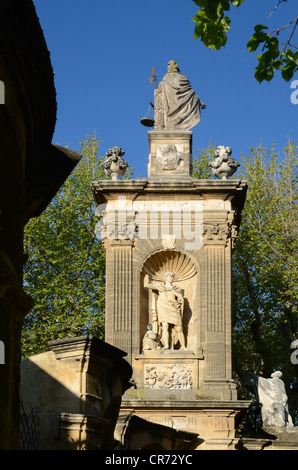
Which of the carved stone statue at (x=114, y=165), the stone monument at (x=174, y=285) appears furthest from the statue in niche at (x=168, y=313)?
the carved stone statue at (x=114, y=165)

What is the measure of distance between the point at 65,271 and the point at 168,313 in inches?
429

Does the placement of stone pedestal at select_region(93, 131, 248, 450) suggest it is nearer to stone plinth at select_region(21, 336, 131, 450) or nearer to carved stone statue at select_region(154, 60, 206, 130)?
carved stone statue at select_region(154, 60, 206, 130)

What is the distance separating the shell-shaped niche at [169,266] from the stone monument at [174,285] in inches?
0.9

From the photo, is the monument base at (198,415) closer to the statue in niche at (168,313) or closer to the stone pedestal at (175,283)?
the stone pedestal at (175,283)

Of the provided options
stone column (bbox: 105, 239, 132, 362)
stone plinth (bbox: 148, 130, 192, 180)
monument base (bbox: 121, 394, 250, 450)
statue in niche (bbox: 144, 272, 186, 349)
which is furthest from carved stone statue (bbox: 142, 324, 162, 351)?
stone plinth (bbox: 148, 130, 192, 180)

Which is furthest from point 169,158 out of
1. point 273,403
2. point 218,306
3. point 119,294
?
point 273,403

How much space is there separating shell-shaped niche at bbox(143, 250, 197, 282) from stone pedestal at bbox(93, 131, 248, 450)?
2 centimetres

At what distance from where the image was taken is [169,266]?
25266 millimetres

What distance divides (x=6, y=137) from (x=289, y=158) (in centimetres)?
2702

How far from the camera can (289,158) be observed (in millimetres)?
36844

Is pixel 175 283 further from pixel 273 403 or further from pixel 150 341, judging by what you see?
pixel 273 403

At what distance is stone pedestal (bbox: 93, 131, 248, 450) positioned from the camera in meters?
23.7
